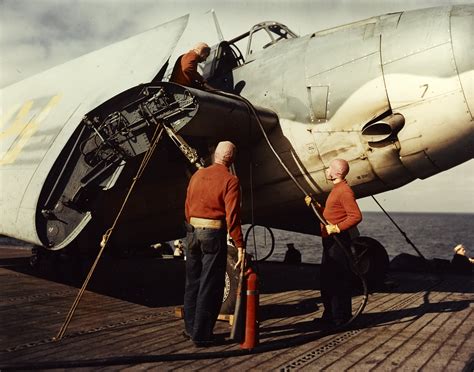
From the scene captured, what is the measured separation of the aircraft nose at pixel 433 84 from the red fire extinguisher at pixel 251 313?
290 centimetres

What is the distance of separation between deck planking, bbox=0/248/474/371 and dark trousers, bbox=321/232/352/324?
226 millimetres

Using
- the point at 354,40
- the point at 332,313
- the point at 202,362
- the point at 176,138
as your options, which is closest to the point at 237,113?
the point at 176,138

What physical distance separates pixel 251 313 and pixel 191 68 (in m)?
3.70

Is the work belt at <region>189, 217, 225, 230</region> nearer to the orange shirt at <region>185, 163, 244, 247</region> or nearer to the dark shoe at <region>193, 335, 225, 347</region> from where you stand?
the orange shirt at <region>185, 163, 244, 247</region>

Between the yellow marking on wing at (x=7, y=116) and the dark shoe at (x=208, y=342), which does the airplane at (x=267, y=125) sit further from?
the dark shoe at (x=208, y=342)

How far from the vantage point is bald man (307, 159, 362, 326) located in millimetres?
4725

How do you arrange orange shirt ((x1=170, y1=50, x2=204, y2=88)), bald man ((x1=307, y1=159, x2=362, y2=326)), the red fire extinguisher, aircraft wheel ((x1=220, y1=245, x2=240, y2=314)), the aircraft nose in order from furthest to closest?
orange shirt ((x1=170, y1=50, x2=204, y2=88)), the aircraft nose, aircraft wheel ((x1=220, y1=245, x2=240, y2=314)), bald man ((x1=307, y1=159, x2=362, y2=326)), the red fire extinguisher

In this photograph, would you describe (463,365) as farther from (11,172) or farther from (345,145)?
(11,172)

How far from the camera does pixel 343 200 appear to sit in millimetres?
4691

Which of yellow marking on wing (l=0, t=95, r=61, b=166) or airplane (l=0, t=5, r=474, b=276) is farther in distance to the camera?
yellow marking on wing (l=0, t=95, r=61, b=166)

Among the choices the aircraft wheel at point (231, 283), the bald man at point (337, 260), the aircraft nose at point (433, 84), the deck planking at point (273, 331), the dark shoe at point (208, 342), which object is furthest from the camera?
the aircraft nose at point (433, 84)

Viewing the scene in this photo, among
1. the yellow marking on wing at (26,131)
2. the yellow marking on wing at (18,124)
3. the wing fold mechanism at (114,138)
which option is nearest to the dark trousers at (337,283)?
the wing fold mechanism at (114,138)

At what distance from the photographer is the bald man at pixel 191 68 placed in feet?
20.1

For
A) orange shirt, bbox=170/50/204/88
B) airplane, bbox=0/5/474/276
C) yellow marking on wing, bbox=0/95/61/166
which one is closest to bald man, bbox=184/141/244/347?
airplane, bbox=0/5/474/276
